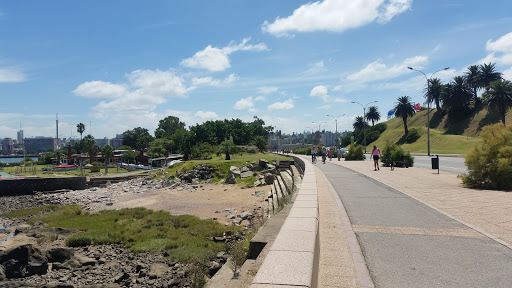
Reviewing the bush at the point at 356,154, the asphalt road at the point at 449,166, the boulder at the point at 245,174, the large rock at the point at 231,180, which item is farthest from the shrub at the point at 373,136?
the large rock at the point at 231,180

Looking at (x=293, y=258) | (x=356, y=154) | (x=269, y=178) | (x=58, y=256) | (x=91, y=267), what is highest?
(x=356, y=154)

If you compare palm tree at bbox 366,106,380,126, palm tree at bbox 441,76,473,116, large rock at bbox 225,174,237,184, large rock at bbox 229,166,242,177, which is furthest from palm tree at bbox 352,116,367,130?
large rock at bbox 225,174,237,184

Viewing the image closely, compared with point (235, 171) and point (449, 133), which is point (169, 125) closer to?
point (449, 133)

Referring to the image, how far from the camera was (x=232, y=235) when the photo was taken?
1623 cm

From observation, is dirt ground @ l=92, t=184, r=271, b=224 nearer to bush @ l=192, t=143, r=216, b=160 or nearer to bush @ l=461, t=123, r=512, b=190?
bush @ l=461, t=123, r=512, b=190

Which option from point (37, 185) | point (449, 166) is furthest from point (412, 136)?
point (37, 185)

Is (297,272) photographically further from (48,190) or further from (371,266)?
→ (48,190)

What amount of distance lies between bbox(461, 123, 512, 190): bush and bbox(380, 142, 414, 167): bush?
37.3 ft

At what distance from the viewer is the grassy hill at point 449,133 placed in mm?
63812

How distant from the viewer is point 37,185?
163ft

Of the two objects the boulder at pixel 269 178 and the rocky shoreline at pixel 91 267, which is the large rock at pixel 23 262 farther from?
the boulder at pixel 269 178

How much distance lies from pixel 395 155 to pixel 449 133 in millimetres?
66800

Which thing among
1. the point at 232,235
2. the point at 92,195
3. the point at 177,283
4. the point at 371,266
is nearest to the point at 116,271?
the point at 177,283

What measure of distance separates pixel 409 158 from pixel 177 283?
Answer: 21.9 m
